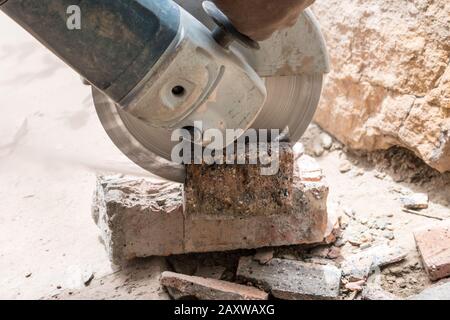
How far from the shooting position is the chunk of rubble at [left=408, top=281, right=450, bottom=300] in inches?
75.4

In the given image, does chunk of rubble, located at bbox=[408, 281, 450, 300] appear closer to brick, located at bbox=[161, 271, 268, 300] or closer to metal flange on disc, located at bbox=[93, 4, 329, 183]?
brick, located at bbox=[161, 271, 268, 300]

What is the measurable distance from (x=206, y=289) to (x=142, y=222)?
40cm

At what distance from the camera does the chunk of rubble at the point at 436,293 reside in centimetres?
192

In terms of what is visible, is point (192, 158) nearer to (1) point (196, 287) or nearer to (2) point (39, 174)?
(1) point (196, 287)

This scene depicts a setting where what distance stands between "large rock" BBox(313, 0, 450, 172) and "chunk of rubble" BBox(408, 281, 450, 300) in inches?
30.3

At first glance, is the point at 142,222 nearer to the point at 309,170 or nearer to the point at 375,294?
the point at 309,170

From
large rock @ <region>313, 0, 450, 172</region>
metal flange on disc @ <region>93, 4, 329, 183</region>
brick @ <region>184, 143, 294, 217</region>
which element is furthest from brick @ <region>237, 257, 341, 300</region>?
large rock @ <region>313, 0, 450, 172</region>

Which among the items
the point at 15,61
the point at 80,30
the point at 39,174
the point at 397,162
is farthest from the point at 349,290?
the point at 15,61

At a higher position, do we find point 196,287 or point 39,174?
point 39,174

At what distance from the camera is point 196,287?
2072 mm

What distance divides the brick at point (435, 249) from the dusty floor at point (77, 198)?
6 centimetres

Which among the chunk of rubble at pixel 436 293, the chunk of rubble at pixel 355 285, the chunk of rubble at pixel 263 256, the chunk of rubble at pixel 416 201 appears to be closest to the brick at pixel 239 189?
the chunk of rubble at pixel 263 256

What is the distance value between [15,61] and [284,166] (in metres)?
2.98

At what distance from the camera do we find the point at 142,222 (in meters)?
2.29
